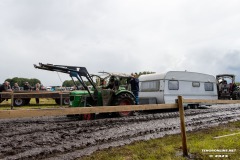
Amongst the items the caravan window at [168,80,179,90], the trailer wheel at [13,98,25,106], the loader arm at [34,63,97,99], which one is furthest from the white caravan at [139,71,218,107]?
the trailer wheel at [13,98,25,106]

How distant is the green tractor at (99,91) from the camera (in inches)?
463

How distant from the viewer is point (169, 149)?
19.5 feet

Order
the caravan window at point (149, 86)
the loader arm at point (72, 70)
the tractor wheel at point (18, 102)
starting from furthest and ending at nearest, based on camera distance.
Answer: the tractor wheel at point (18, 102) → the caravan window at point (149, 86) → the loader arm at point (72, 70)

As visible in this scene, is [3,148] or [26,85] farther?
[26,85]

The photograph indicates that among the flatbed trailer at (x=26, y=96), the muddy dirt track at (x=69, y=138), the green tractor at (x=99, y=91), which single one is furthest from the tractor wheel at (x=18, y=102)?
the muddy dirt track at (x=69, y=138)

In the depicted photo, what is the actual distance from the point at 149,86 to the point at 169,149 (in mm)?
11259

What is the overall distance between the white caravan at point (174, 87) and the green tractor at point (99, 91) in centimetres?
338

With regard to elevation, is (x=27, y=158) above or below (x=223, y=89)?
below

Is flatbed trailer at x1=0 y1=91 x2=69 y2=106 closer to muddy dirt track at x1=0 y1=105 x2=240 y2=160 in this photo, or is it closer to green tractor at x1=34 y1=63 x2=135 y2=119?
green tractor at x1=34 y1=63 x2=135 y2=119

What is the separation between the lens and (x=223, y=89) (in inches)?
1024

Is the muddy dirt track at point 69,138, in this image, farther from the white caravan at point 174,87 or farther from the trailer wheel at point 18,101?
the trailer wheel at point 18,101

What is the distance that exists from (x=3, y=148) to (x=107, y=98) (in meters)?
6.28

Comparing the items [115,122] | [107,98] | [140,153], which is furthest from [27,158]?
[107,98]

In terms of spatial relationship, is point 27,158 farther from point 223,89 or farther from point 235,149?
point 223,89
